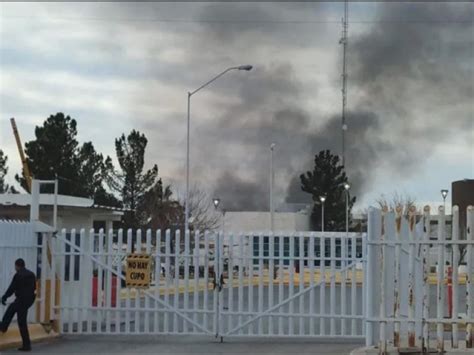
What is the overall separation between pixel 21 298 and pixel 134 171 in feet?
161

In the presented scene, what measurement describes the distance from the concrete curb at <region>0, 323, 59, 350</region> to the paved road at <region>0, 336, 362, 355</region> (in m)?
0.22

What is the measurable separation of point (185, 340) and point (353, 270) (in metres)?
3.61

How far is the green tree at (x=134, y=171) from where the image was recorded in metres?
61.6

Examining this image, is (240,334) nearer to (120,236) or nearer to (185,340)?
(185,340)

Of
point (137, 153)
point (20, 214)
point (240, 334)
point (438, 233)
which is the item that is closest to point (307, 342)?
point (240, 334)

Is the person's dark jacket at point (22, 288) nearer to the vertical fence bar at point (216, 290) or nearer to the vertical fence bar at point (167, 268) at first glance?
the vertical fence bar at point (167, 268)

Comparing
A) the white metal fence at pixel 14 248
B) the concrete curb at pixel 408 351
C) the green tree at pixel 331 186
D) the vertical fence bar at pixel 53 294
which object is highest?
the green tree at pixel 331 186

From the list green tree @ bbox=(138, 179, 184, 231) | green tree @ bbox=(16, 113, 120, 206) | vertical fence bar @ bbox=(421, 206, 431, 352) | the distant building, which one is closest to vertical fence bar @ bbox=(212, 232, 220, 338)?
vertical fence bar @ bbox=(421, 206, 431, 352)

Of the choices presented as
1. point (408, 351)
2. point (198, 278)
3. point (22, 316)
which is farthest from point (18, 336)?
point (408, 351)

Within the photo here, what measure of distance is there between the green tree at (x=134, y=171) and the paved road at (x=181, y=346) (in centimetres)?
4682

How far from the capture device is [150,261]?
14.5 metres

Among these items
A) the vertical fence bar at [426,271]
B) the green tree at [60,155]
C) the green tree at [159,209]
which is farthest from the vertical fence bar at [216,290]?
the green tree at [159,209]

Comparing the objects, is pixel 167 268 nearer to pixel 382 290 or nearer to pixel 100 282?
pixel 100 282

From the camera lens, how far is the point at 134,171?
62156mm
